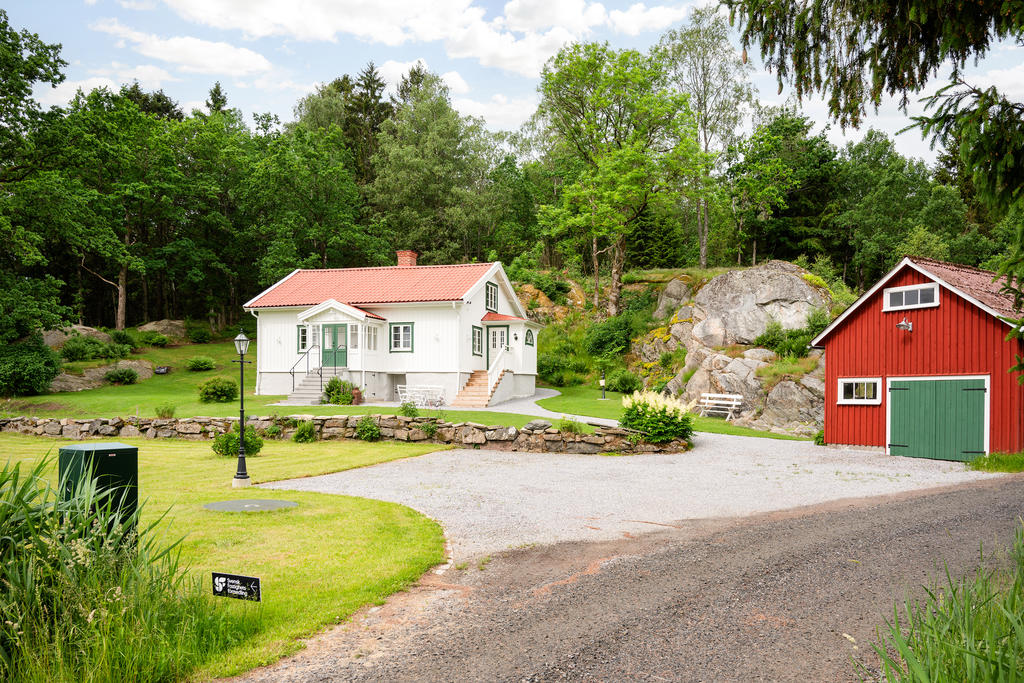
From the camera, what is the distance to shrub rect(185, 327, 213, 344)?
4103cm

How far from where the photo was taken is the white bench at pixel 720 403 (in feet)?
83.3

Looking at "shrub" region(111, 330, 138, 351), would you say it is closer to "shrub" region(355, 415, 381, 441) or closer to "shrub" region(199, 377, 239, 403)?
"shrub" region(199, 377, 239, 403)

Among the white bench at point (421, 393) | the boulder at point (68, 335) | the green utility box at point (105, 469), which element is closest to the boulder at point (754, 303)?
the white bench at point (421, 393)

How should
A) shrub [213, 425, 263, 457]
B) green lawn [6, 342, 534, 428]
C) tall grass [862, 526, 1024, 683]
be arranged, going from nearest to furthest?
tall grass [862, 526, 1024, 683]
shrub [213, 425, 263, 457]
green lawn [6, 342, 534, 428]

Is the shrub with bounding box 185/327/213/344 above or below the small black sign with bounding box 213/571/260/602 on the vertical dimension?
above

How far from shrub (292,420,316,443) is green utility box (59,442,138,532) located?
13332mm

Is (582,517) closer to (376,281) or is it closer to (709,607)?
(709,607)

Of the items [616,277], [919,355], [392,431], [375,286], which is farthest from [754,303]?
[392,431]

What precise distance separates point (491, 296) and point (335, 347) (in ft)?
26.9

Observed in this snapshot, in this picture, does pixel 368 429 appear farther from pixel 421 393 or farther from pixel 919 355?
pixel 919 355

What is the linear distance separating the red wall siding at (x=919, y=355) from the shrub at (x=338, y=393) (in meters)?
16.8

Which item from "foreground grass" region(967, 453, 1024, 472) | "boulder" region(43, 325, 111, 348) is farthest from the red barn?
"boulder" region(43, 325, 111, 348)

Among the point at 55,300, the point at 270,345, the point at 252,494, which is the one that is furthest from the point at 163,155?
the point at 252,494

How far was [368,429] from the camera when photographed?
18766mm
